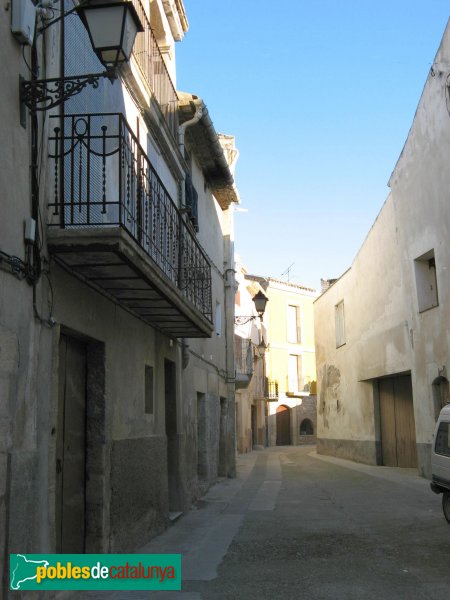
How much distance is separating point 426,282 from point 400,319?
2547 millimetres

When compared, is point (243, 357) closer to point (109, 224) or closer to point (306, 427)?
point (306, 427)

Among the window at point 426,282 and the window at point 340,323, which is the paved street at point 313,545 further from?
the window at point 340,323

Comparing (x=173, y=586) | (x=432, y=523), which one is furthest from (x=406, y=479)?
(x=173, y=586)

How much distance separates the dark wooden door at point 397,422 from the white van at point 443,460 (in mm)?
10322

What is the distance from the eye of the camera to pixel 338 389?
26656 mm

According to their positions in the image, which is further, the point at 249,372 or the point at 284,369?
the point at 284,369

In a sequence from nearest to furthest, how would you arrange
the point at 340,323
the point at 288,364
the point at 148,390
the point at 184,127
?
the point at 148,390 → the point at 184,127 → the point at 340,323 → the point at 288,364

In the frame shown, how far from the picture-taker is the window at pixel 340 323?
2630 centimetres

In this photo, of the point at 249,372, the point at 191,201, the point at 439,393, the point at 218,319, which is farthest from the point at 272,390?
the point at 191,201

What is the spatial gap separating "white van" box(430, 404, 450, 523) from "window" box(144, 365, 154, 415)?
4.28 m

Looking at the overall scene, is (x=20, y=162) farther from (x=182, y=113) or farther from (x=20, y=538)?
(x=182, y=113)

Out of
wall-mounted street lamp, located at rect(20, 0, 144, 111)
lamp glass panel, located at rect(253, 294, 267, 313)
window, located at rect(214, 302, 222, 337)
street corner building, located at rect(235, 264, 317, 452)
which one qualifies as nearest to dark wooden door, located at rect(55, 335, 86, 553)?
wall-mounted street lamp, located at rect(20, 0, 144, 111)

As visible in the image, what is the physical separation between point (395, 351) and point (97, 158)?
1425cm

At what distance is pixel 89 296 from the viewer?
21.7 feet
